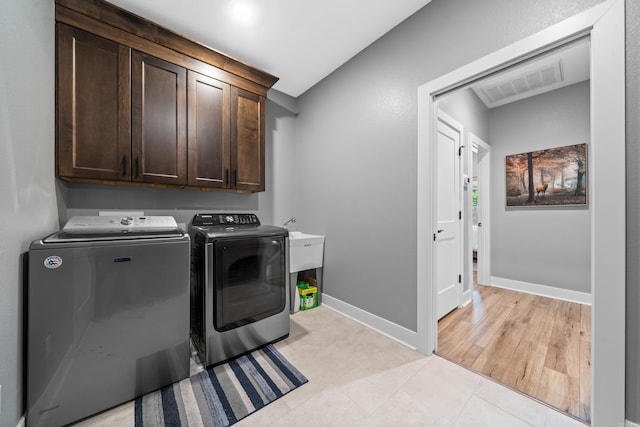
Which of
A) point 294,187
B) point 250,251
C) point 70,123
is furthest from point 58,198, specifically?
point 294,187

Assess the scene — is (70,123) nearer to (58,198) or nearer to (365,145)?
(58,198)

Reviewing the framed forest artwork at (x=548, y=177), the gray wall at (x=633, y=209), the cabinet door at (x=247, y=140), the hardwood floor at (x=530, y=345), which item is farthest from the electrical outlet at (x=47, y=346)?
the framed forest artwork at (x=548, y=177)

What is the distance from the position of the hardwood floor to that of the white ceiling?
2.66 metres

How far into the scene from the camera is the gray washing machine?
3.71ft

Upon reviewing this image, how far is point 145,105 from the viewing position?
1.80m

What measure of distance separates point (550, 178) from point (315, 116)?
3.17m

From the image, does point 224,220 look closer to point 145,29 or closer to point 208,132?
point 208,132

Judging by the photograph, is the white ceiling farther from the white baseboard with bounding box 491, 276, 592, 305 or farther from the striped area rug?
the white baseboard with bounding box 491, 276, 592, 305

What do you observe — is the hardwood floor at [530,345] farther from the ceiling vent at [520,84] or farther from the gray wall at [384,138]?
the ceiling vent at [520,84]

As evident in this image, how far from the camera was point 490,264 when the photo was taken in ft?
11.6

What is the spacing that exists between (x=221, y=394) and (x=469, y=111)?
3.74m

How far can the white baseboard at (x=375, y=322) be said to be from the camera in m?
1.89

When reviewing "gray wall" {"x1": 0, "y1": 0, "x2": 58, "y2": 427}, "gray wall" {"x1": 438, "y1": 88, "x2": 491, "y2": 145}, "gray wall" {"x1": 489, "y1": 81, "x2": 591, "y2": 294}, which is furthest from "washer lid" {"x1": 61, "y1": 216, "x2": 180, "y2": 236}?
"gray wall" {"x1": 489, "y1": 81, "x2": 591, "y2": 294}

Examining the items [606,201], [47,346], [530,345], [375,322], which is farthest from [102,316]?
[530,345]
